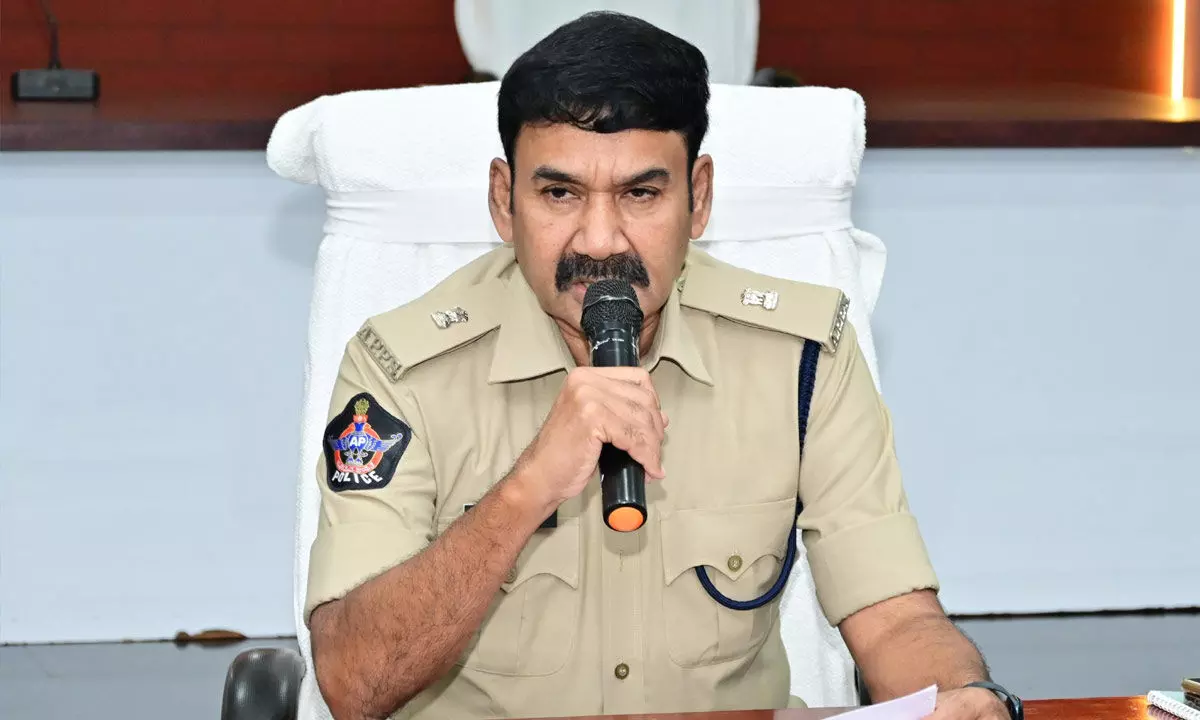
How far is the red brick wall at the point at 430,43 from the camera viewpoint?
3.84 metres

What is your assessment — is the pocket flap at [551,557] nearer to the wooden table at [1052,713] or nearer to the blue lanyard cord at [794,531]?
the blue lanyard cord at [794,531]

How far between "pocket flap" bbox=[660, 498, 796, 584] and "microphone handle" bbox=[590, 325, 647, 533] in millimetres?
335

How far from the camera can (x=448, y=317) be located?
1.72 metres

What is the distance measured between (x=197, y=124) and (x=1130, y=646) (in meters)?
2.03

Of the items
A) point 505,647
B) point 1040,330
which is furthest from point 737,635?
point 1040,330

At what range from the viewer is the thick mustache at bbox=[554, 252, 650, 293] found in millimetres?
1556

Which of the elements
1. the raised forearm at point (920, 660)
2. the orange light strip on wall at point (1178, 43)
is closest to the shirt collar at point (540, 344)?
the raised forearm at point (920, 660)

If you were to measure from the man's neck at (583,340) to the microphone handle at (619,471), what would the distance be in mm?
291

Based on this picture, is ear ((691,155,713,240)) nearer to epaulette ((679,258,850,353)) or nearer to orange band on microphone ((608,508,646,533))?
epaulette ((679,258,850,353))

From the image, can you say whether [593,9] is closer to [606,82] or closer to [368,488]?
[606,82]

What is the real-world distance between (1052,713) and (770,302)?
0.60m

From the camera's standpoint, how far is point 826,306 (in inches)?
69.1

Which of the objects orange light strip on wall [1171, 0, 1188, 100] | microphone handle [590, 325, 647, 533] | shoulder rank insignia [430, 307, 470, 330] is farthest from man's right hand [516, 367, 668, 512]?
orange light strip on wall [1171, 0, 1188, 100]

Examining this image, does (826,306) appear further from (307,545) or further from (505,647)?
(307,545)
